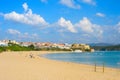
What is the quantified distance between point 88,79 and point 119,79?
7.77 feet

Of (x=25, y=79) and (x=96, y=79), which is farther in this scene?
(x=96, y=79)

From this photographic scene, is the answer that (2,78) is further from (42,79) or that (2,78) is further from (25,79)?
(42,79)

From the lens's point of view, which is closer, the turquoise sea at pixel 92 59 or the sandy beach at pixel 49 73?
the sandy beach at pixel 49 73

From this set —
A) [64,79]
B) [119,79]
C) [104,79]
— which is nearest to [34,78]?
[64,79]

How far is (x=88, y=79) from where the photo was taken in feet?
48.8

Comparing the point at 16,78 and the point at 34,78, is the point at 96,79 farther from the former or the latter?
the point at 16,78

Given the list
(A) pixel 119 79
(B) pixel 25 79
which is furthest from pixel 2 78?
(A) pixel 119 79

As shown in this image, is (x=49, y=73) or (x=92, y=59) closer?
(x=49, y=73)

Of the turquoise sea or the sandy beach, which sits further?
the turquoise sea

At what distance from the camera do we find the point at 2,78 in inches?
559

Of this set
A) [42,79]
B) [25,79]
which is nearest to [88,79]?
[42,79]

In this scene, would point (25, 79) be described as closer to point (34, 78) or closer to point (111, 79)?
point (34, 78)

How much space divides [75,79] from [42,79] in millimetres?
1925

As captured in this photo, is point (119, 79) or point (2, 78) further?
point (119, 79)
